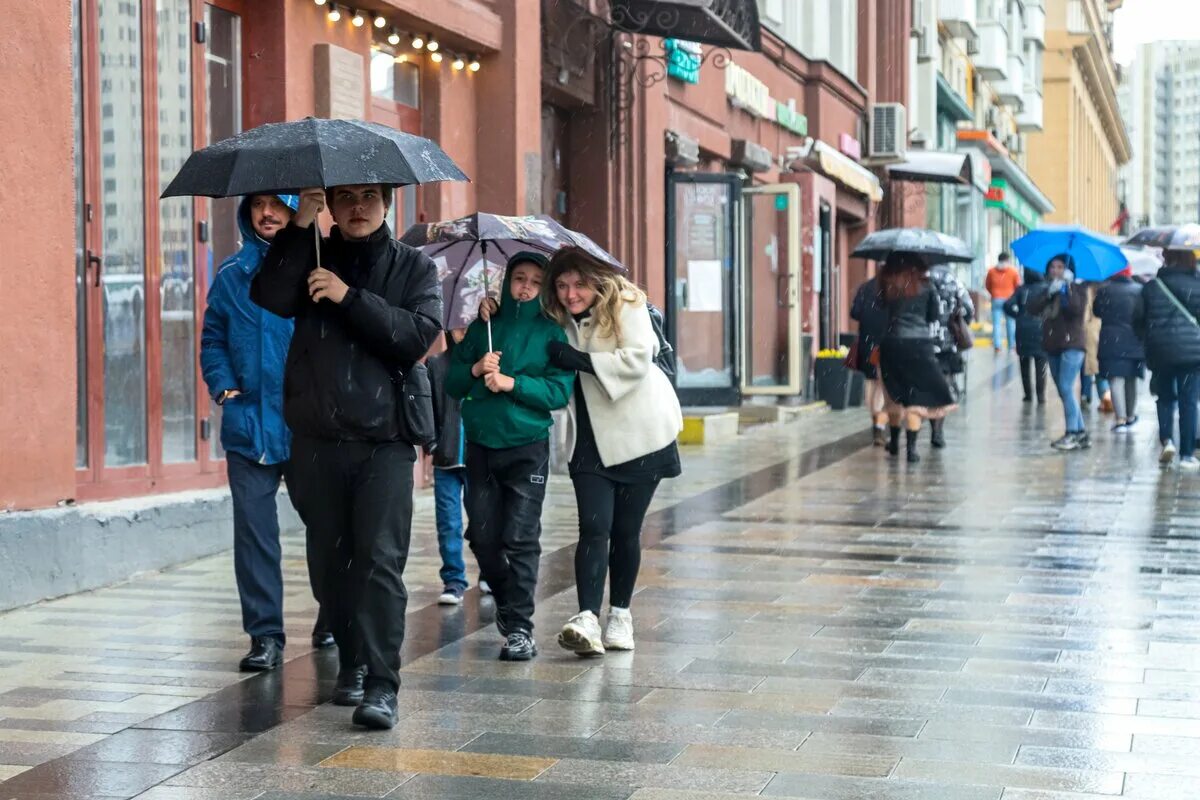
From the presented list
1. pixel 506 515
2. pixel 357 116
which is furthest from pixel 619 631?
pixel 357 116

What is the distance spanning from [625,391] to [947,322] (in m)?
10.6

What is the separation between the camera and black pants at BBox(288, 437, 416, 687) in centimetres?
614

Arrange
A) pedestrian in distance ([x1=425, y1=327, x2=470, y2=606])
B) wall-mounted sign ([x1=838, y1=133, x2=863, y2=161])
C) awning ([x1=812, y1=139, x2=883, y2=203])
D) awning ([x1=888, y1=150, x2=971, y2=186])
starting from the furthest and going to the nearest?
awning ([x1=888, y1=150, x2=971, y2=186]) → wall-mounted sign ([x1=838, y1=133, x2=863, y2=161]) → awning ([x1=812, y1=139, x2=883, y2=203]) → pedestrian in distance ([x1=425, y1=327, x2=470, y2=606])

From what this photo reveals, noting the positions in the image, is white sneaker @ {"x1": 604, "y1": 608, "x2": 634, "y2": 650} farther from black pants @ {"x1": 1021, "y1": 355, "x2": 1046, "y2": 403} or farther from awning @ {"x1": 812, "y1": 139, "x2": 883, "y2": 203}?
black pants @ {"x1": 1021, "y1": 355, "x2": 1046, "y2": 403}

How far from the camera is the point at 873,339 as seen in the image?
17172 millimetres

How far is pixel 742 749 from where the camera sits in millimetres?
5723

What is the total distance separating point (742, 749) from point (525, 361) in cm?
207

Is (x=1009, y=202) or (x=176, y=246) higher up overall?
(x=1009, y=202)

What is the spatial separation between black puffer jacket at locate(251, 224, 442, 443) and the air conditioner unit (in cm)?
2409

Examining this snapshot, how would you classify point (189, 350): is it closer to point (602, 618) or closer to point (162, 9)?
point (162, 9)

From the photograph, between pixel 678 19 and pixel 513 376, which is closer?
pixel 513 376

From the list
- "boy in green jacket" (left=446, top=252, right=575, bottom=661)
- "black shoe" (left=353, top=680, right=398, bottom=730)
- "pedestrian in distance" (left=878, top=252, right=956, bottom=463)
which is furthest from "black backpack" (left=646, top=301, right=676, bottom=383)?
"pedestrian in distance" (left=878, top=252, right=956, bottom=463)

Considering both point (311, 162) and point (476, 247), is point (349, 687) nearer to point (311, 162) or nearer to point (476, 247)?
point (311, 162)

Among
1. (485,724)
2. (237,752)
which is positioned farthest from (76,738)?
(485,724)
